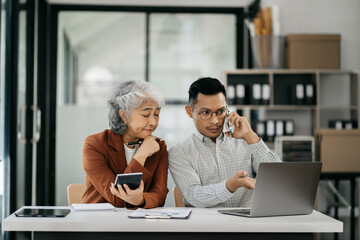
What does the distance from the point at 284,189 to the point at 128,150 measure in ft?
2.78

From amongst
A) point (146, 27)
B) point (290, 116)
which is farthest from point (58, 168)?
point (290, 116)

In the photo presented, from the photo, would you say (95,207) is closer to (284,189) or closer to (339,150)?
(284,189)

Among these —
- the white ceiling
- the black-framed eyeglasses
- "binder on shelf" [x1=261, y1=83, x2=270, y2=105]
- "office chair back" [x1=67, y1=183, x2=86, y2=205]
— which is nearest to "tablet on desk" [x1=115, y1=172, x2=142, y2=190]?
the black-framed eyeglasses

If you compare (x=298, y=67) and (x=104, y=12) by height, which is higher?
(x=104, y=12)

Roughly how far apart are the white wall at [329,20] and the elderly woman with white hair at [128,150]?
310 centimetres

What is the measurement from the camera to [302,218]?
1965 mm

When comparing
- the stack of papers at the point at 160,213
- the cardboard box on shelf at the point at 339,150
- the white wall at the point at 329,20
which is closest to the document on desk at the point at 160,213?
the stack of papers at the point at 160,213

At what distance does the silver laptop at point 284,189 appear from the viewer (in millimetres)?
1872

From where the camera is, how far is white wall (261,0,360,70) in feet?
17.0

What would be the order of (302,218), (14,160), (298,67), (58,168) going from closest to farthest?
(302,218), (14,160), (298,67), (58,168)

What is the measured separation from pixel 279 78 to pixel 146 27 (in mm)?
1706

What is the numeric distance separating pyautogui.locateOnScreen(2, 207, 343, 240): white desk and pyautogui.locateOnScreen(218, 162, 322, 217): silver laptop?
6 centimetres

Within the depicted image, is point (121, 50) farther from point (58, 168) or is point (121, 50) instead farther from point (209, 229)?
point (209, 229)

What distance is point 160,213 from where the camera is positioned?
1969mm
